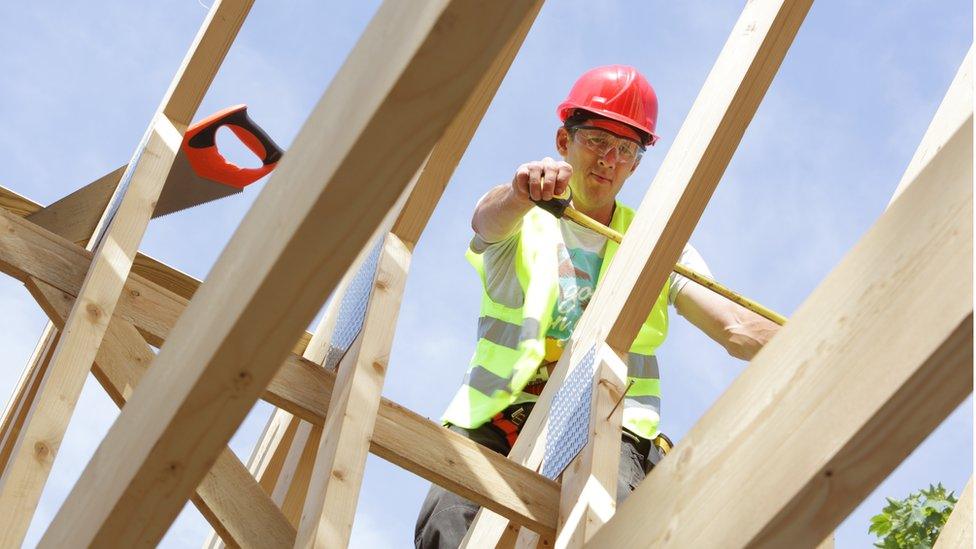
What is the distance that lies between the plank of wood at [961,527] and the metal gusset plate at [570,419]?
32.2 inches

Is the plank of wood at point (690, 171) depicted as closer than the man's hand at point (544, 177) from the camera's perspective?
Yes

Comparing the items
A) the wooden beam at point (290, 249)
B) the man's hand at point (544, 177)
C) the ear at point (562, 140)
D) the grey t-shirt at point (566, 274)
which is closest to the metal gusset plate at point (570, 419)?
the man's hand at point (544, 177)

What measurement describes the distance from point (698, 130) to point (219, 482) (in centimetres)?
132

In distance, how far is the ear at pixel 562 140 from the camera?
13.4 ft

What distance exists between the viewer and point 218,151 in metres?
3.68

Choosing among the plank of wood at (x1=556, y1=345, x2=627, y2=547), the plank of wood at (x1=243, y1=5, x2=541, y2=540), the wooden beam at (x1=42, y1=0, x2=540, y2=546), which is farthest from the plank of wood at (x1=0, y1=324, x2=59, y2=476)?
the wooden beam at (x1=42, y1=0, x2=540, y2=546)

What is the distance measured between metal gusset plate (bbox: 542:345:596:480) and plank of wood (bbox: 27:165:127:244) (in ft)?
4.31

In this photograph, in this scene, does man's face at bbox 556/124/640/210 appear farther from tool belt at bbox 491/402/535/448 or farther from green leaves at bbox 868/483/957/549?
green leaves at bbox 868/483/957/549

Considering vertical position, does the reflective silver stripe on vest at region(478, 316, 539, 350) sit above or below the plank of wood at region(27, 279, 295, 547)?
above

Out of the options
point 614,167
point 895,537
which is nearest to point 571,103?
point 614,167

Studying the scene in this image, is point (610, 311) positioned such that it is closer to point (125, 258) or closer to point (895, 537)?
point (125, 258)

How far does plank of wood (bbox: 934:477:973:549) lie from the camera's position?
2674 millimetres

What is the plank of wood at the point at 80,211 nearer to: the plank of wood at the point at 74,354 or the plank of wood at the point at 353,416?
the plank of wood at the point at 74,354

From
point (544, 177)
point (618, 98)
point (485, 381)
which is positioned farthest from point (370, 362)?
point (618, 98)
